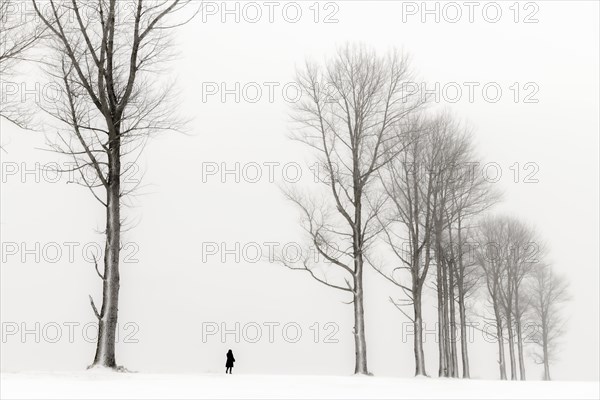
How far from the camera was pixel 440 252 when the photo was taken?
105 feet

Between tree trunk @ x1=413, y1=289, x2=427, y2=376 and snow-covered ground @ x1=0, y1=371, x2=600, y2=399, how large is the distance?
21.7 feet

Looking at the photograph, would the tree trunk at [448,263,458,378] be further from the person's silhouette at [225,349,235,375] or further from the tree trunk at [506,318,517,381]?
the person's silhouette at [225,349,235,375]

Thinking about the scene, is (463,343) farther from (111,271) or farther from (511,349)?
(111,271)

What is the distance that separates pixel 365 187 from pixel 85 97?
11403 mm

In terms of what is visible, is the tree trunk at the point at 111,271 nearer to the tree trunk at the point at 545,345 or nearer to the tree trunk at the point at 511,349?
the tree trunk at the point at 511,349

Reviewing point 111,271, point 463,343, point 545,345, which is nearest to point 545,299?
point 545,345

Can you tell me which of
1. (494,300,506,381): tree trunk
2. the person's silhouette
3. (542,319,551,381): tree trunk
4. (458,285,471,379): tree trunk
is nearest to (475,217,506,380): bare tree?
(494,300,506,381): tree trunk

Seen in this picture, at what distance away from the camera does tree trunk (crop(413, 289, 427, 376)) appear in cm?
2822

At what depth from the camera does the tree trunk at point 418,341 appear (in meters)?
28.2

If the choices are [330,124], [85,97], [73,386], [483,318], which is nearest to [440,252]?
[330,124]

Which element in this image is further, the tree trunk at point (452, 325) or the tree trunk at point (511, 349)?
the tree trunk at point (511, 349)

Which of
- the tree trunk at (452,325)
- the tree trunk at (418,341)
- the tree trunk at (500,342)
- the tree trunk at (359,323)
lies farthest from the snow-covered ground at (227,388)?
the tree trunk at (500,342)

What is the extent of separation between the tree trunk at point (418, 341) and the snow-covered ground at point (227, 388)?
662cm

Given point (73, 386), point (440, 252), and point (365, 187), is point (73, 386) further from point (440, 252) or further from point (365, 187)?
point (440, 252)
